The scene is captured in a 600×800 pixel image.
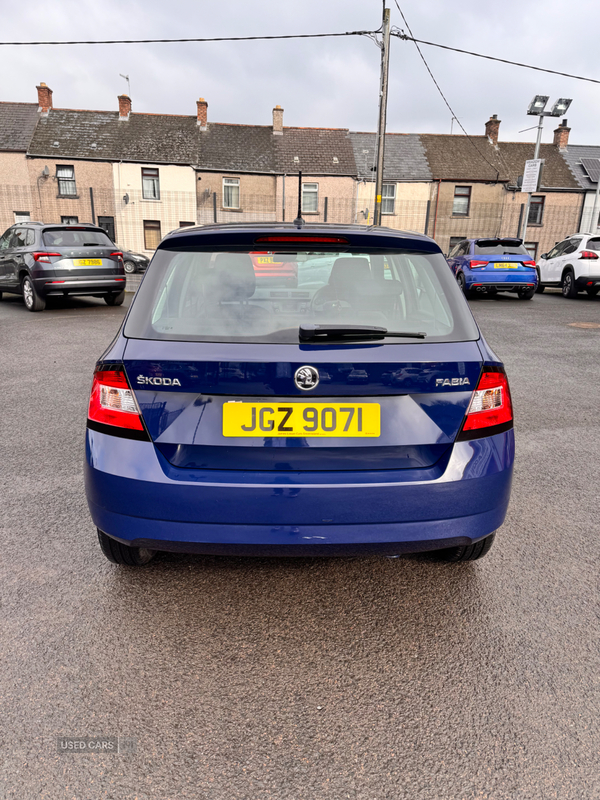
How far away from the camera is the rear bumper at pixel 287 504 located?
2.12m

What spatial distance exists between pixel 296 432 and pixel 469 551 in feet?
3.83

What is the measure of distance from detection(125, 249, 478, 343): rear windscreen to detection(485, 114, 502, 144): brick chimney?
40104 millimetres

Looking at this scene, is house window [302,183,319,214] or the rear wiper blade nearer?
the rear wiper blade

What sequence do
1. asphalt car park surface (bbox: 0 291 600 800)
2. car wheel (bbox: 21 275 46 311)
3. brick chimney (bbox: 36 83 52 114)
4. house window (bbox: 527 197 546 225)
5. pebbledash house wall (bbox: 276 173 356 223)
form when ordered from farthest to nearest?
house window (bbox: 527 197 546 225) → pebbledash house wall (bbox: 276 173 356 223) → brick chimney (bbox: 36 83 52 114) → car wheel (bbox: 21 275 46 311) → asphalt car park surface (bbox: 0 291 600 800)

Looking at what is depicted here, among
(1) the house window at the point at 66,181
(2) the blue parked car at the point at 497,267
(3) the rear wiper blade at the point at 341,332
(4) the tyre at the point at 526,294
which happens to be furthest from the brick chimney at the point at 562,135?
(3) the rear wiper blade at the point at 341,332

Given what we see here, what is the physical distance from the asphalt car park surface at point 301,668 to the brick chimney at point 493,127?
129 feet

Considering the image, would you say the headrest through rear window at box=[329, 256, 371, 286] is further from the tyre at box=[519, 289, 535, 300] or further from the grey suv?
the tyre at box=[519, 289, 535, 300]

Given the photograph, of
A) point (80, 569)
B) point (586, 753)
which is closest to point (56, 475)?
point (80, 569)

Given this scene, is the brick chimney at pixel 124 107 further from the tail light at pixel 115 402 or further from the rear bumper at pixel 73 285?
the tail light at pixel 115 402

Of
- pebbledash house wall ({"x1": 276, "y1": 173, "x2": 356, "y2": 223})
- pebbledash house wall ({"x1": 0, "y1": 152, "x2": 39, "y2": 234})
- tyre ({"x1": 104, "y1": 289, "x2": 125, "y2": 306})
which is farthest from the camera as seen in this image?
pebbledash house wall ({"x1": 276, "y1": 173, "x2": 356, "y2": 223})

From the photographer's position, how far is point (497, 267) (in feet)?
49.9

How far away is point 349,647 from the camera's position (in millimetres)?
2281

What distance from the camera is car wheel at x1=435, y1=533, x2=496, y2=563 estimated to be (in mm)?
2689

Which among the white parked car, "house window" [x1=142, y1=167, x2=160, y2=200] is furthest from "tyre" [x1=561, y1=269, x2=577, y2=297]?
"house window" [x1=142, y1=167, x2=160, y2=200]
